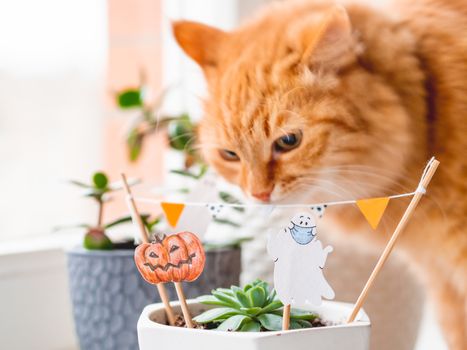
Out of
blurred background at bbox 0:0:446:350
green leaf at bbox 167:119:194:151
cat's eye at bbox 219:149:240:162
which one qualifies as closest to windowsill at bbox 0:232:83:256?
blurred background at bbox 0:0:446:350

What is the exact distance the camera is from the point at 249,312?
2.69 feet

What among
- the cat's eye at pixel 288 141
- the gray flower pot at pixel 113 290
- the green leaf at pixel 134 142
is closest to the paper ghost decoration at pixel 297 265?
the cat's eye at pixel 288 141

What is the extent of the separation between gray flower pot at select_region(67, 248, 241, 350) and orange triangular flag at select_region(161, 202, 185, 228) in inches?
12.2

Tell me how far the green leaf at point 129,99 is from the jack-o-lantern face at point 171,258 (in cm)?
71

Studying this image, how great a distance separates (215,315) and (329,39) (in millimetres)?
400

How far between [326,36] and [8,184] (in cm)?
83

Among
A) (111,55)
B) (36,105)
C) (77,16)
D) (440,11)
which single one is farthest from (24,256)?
(440,11)

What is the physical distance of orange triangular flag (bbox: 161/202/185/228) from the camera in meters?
0.86

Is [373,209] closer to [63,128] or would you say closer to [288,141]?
[288,141]

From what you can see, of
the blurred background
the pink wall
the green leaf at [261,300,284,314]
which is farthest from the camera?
the pink wall

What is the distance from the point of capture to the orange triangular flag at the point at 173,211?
0.86 meters

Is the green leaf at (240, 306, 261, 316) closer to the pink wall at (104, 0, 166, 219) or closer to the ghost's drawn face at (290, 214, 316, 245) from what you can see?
the ghost's drawn face at (290, 214, 316, 245)

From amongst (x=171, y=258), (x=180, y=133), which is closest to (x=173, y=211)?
(x=171, y=258)

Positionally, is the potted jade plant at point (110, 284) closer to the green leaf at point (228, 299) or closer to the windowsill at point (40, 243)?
the windowsill at point (40, 243)
